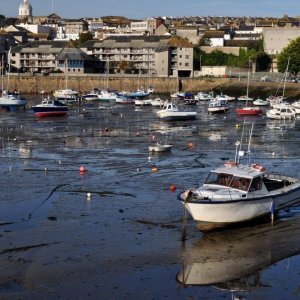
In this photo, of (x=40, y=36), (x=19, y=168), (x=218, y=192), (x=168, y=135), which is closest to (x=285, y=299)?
(x=218, y=192)

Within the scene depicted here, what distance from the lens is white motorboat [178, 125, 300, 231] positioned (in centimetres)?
1563

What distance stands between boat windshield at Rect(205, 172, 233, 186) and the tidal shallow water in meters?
1.15

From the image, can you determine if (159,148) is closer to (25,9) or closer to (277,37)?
(277,37)

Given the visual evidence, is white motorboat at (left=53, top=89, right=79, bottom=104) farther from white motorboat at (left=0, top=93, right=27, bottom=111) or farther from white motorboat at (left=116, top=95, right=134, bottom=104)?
white motorboat at (left=0, top=93, right=27, bottom=111)

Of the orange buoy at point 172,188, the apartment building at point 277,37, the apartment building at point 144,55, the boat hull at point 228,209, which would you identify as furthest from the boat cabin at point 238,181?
the apartment building at point 277,37

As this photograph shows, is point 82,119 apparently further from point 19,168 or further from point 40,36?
point 40,36

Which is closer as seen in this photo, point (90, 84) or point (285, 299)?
point (285, 299)

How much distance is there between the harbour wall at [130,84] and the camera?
73750 millimetres

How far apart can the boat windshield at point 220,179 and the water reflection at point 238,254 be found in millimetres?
1313

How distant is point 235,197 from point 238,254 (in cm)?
211

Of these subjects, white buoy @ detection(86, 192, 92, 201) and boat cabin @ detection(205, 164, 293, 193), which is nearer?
boat cabin @ detection(205, 164, 293, 193)

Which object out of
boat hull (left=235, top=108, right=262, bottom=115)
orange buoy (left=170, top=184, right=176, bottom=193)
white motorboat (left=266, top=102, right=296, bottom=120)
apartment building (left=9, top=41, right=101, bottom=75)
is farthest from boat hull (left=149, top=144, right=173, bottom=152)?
apartment building (left=9, top=41, right=101, bottom=75)

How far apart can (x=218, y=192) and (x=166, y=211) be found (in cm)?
205

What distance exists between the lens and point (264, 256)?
46.6 ft
